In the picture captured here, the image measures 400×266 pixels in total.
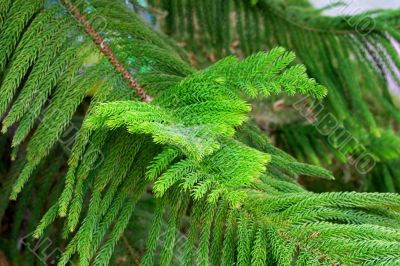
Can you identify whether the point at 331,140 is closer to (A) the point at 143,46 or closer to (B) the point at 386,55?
(B) the point at 386,55

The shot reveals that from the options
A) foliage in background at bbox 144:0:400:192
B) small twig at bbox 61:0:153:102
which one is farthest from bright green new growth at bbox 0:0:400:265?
foliage in background at bbox 144:0:400:192

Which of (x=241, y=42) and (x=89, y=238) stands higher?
(x=89, y=238)

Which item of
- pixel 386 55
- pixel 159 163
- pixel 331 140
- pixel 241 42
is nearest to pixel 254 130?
pixel 159 163

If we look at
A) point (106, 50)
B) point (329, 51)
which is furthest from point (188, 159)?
point (329, 51)

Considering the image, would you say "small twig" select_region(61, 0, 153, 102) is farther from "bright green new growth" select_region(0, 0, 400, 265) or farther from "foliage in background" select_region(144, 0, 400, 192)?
"foliage in background" select_region(144, 0, 400, 192)

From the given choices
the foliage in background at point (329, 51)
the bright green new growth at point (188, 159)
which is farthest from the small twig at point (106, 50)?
the foliage in background at point (329, 51)

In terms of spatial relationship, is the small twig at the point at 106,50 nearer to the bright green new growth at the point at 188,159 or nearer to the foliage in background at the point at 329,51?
the bright green new growth at the point at 188,159
